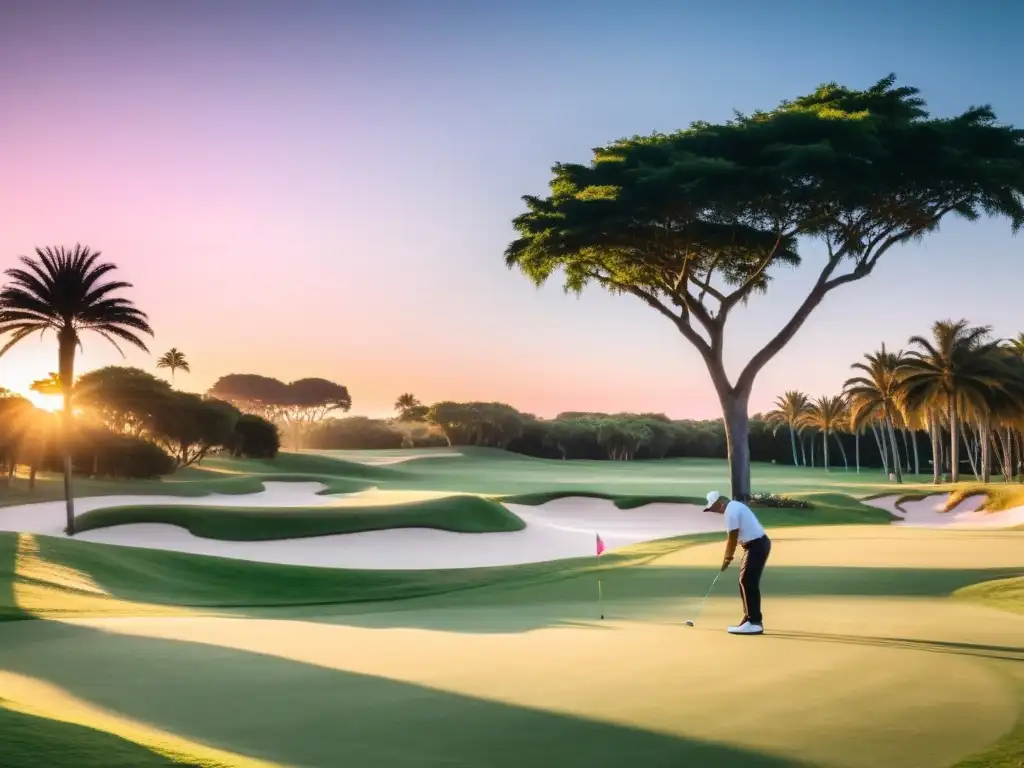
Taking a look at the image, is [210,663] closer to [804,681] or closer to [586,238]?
[804,681]

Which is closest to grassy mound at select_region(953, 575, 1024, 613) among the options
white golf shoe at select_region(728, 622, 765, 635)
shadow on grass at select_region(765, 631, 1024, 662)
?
shadow on grass at select_region(765, 631, 1024, 662)

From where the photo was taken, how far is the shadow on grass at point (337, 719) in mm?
6168

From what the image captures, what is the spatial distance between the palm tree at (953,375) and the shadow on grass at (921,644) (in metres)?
57.7

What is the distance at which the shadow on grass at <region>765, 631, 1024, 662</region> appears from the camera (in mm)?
10149

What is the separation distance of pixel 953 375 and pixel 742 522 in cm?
5862

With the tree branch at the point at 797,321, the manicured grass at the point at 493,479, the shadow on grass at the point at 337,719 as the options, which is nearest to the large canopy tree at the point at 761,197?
the tree branch at the point at 797,321

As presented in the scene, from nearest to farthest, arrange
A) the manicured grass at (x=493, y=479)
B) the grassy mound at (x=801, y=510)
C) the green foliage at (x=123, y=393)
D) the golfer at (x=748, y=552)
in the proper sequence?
the golfer at (x=748, y=552) → the grassy mound at (x=801, y=510) → the manicured grass at (x=493, y=479) → the green foliage at (x=123, y=393)

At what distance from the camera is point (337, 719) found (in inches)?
281

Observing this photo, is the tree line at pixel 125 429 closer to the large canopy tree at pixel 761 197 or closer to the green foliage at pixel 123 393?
the green foliage at pixel 123 393

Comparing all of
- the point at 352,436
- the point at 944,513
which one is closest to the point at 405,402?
the point at 352,436

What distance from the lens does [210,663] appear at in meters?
9.59

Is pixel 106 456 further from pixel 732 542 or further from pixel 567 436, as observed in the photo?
pixel 567 436

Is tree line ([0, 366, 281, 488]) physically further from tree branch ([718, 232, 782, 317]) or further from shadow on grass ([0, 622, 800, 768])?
shadow on grass ([0, 622, 800, 768])

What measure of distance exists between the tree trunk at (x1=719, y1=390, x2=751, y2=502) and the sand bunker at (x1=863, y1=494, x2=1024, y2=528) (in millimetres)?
8361
